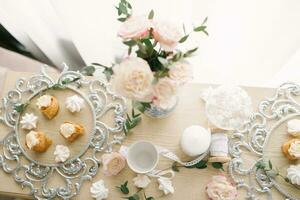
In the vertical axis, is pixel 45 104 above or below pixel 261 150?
above

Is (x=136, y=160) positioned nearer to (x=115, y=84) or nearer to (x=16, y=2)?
(x=115, y=84)

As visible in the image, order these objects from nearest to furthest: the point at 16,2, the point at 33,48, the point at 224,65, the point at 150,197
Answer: the point at 150,197 < the point at 16,2 < the point at 224,65 < the point at 33,48

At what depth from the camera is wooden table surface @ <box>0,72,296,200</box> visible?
38.4 inches

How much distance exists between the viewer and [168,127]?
103 cm

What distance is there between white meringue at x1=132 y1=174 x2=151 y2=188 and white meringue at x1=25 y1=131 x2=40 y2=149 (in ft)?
1.03

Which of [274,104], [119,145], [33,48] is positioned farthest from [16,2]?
[274,104]

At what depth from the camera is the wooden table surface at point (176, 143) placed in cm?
98

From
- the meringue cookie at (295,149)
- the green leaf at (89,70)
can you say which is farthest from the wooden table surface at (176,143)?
the green leaf at (89,70)

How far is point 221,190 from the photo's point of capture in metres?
0.93

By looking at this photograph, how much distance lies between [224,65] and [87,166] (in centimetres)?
66

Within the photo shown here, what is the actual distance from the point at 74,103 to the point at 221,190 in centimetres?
50

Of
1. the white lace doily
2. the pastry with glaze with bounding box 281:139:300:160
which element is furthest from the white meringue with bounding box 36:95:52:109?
the pastry with glaze with bounding box 281:139:300:160

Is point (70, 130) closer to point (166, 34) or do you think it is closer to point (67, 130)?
point (67, 130)

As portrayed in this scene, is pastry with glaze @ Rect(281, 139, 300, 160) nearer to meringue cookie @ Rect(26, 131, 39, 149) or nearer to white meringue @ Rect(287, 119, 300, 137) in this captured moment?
white meringue @ Rect(287, 119, 300, 137)
